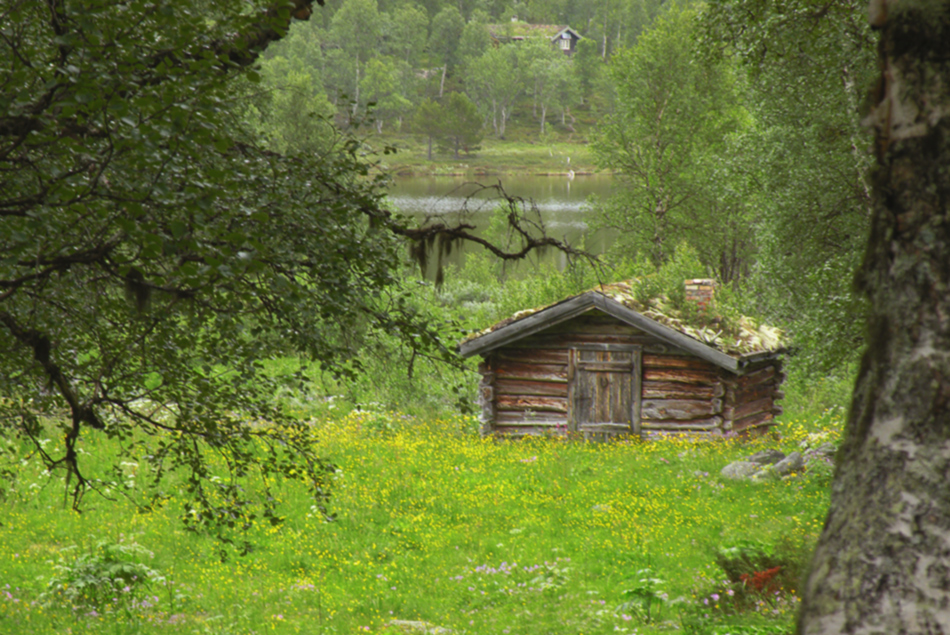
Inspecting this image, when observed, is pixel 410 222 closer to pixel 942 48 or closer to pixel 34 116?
pixel 34 116

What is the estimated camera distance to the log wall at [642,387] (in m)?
18.1

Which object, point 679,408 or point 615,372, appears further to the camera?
point 615,372

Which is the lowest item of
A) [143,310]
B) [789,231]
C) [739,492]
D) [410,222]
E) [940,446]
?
[739,492]

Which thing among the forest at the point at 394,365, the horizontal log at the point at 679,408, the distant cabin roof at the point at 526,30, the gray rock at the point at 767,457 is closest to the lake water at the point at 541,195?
the forest at the point at 394,365

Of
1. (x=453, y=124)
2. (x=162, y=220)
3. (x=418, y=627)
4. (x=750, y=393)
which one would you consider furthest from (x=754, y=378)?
(x=453, y=124)

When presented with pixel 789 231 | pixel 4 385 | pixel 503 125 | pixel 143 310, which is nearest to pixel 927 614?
pixel 143 310

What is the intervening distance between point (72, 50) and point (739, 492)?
42.4 ft

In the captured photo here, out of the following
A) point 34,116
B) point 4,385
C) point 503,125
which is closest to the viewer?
point 34,116

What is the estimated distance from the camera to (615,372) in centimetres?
1852

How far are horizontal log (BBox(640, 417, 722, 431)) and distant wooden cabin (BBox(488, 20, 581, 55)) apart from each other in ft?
362

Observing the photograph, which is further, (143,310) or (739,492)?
(739,492)

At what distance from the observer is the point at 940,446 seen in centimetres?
273

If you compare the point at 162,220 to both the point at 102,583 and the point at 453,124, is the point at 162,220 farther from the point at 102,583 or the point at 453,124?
the point at 453,124

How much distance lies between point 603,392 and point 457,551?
25.3ft
